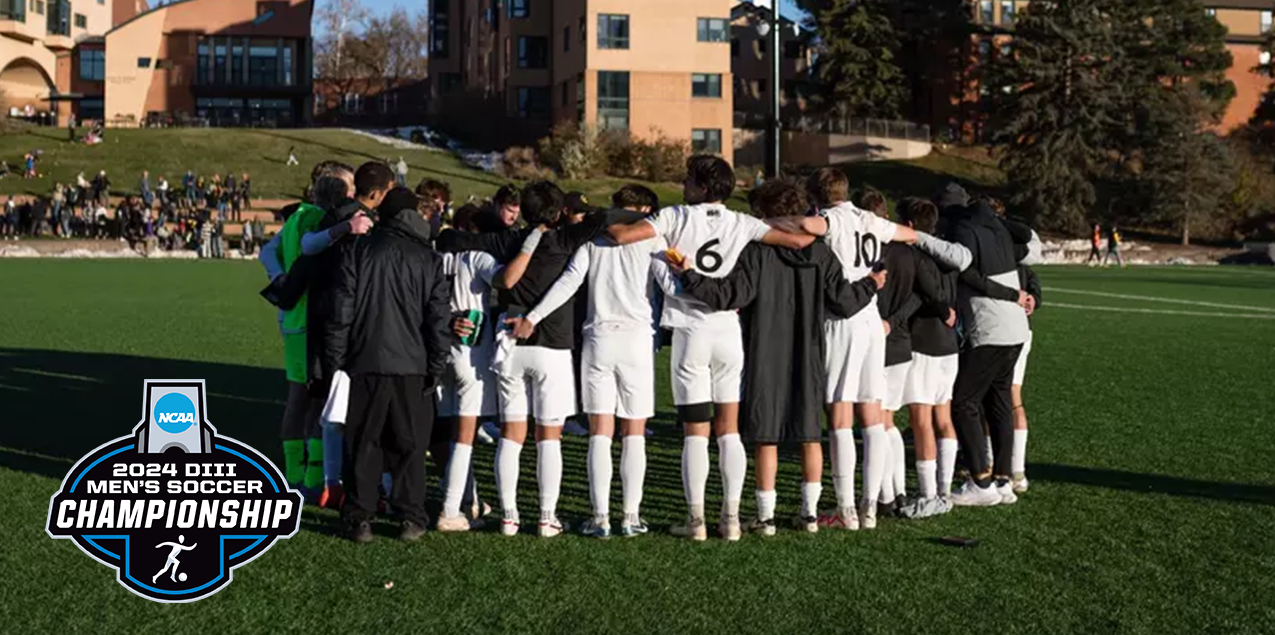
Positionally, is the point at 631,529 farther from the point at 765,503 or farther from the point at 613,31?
the point at 613,31

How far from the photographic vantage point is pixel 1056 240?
6594 centimetres

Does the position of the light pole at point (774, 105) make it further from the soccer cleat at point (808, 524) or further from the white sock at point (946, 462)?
the soccer cleat at point (808, 524)

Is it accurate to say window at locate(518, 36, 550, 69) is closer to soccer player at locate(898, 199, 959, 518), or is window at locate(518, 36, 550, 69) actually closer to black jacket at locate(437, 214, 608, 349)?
soccer player at locate(898, 199, 959, 518)

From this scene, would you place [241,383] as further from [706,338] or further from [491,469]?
[706,338]

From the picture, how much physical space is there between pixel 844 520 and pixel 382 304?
9.85ft

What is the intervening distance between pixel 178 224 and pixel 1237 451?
48196 mm

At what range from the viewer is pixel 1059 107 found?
2800 inches

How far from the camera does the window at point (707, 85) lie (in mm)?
73562

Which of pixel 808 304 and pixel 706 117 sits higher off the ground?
pixel 706 117

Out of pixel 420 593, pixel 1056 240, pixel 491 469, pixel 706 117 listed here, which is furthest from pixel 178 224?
pixel 420 593

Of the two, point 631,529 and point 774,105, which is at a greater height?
point 774,105

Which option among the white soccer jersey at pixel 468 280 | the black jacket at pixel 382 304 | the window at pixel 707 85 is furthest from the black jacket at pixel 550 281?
the window at pixel 707 85

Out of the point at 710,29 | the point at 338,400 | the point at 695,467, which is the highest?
the point at 710,29

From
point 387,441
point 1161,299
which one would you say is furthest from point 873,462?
point 1161,299
